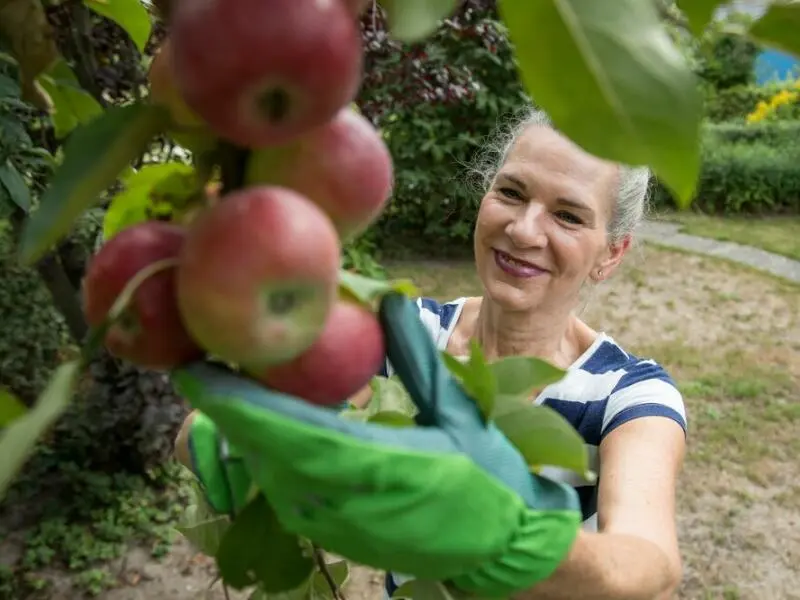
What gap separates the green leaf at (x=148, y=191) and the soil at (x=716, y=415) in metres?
1.76

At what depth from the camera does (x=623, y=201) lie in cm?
165

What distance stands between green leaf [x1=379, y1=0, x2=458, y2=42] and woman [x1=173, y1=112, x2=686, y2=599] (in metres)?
0.79

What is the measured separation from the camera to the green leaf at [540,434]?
24.7 inches

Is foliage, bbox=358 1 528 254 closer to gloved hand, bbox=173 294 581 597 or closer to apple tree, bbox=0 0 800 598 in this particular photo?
gloved hand, bbox=173 294 581 597

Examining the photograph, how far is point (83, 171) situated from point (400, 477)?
27 cm

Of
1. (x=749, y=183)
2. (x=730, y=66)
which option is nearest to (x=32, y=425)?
(x=749, y=183)

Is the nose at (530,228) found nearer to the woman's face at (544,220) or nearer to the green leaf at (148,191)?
A: the woman's face at (544,220)

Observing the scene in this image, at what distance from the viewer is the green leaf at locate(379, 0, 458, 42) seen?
15.7 inches

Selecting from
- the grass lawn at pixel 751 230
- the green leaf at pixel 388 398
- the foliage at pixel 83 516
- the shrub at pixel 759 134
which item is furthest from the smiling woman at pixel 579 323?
the shrub at pixel 759 134

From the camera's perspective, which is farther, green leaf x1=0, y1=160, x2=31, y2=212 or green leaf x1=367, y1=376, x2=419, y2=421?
green leaf x1=0, y1=160, x2=31, y2=212

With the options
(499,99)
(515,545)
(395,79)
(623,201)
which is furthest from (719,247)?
(515,545)

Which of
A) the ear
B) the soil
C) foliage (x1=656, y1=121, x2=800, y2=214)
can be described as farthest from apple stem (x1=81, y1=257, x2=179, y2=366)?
foliage (x1=656, y1=121, x2=800, y2=214)

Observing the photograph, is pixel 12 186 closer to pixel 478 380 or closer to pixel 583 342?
pixel 478 380

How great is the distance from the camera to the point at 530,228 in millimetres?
1569
